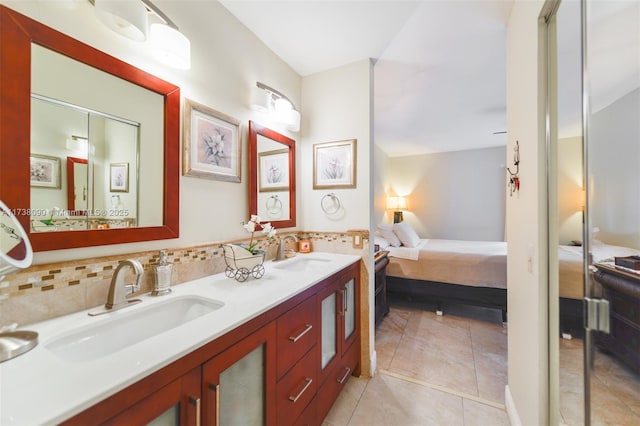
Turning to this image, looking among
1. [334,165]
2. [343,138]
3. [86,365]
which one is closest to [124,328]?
[86,365]

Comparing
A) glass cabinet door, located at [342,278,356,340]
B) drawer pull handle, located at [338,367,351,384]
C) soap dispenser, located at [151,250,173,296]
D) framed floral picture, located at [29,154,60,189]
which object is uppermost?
framed floral picture, located at [29,154,60,189]

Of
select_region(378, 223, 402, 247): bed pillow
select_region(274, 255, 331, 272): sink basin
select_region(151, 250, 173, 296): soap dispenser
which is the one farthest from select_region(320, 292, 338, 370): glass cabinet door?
select_region(378, 223, 402, 247): bed pillow

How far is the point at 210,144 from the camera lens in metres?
1.40

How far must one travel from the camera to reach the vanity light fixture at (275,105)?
168cm

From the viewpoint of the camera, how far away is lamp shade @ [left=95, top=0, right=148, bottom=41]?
0.91m

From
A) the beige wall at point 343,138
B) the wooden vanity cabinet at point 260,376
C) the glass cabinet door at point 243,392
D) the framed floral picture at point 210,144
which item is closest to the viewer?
the wooden vanity cabinet at point 260,376

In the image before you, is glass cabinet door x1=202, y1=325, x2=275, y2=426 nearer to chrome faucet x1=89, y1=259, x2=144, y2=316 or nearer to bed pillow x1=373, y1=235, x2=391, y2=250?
chrome faucet x1=89, y1=259, x2=144, y2=316

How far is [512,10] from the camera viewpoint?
1.47 metres

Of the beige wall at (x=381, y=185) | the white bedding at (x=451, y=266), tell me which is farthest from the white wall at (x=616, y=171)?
the beige wall at (x=381, y=185)

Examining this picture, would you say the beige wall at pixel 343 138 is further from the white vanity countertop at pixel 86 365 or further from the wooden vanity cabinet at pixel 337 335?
the white vanity countertop at pixel 86 365

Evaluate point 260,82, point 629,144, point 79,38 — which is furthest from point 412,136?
point 79,38

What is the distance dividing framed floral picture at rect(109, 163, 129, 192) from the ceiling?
1176 mm

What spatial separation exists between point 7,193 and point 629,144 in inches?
73.0

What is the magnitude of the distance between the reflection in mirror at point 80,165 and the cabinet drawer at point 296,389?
975mm
